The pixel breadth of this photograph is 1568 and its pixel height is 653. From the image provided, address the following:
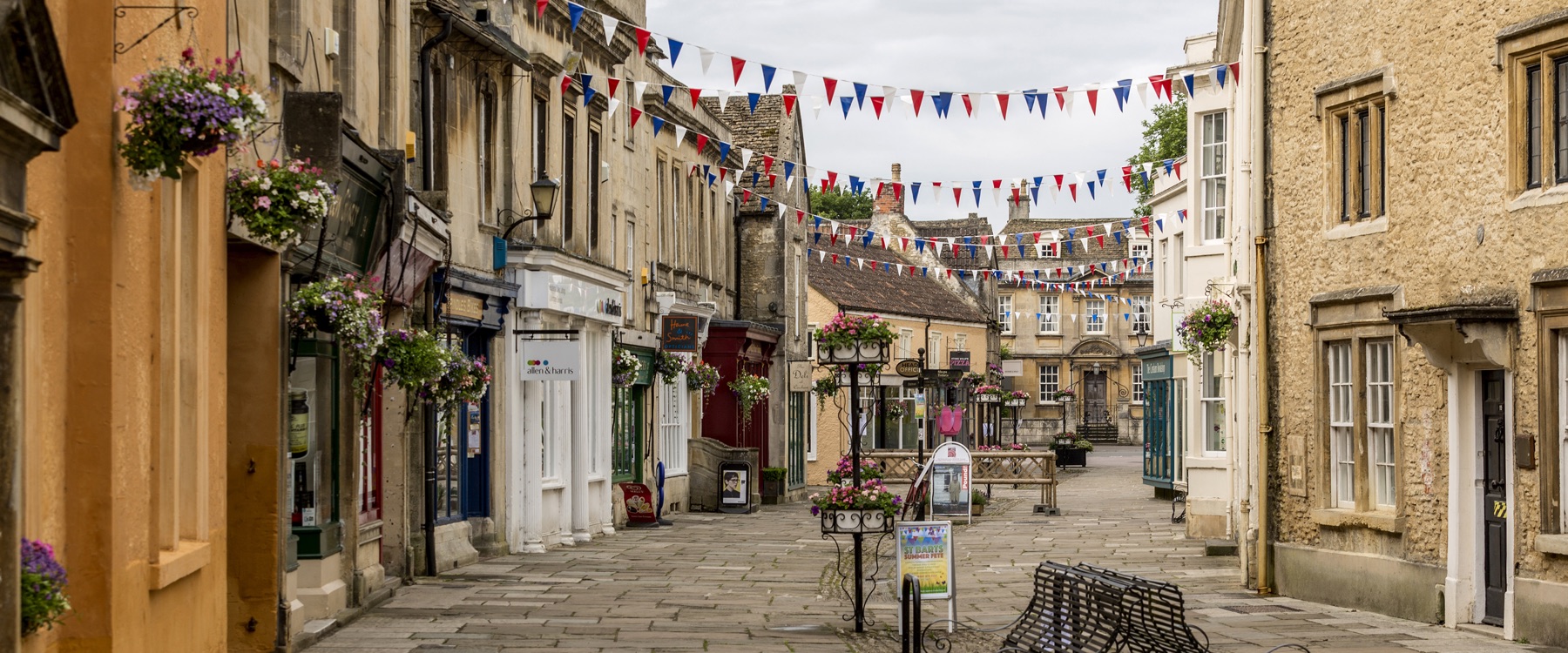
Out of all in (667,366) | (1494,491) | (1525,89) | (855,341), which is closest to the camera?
(1525,89)

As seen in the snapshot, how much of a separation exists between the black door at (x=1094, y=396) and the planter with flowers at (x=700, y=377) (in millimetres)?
58932

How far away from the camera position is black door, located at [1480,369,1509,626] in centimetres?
1481

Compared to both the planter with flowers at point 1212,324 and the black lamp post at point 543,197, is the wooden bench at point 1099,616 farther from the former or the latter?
the planter with flowers at point 1212,324

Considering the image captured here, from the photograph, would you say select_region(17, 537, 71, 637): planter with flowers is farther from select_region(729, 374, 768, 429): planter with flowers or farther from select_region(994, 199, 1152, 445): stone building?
select_region(994, 199, 1152, 445): stone building

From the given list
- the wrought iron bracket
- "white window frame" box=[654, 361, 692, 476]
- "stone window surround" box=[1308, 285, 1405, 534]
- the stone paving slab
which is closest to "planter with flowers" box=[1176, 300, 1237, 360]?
the stone paving slab

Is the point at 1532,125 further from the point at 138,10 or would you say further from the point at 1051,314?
the point at 1051,314

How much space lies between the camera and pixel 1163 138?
56344 mm

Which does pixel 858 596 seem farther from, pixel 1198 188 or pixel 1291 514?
pixel 1198 188

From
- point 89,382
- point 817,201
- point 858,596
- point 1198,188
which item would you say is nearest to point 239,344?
point 89,382

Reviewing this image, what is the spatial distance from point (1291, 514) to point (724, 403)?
18745 mm

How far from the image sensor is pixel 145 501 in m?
9.44

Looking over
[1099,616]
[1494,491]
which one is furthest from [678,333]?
[1099,616]

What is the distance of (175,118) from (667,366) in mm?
21835

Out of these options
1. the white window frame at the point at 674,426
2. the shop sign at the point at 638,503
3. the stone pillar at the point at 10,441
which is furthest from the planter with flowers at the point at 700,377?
the stone pillar at the point at 10,441
